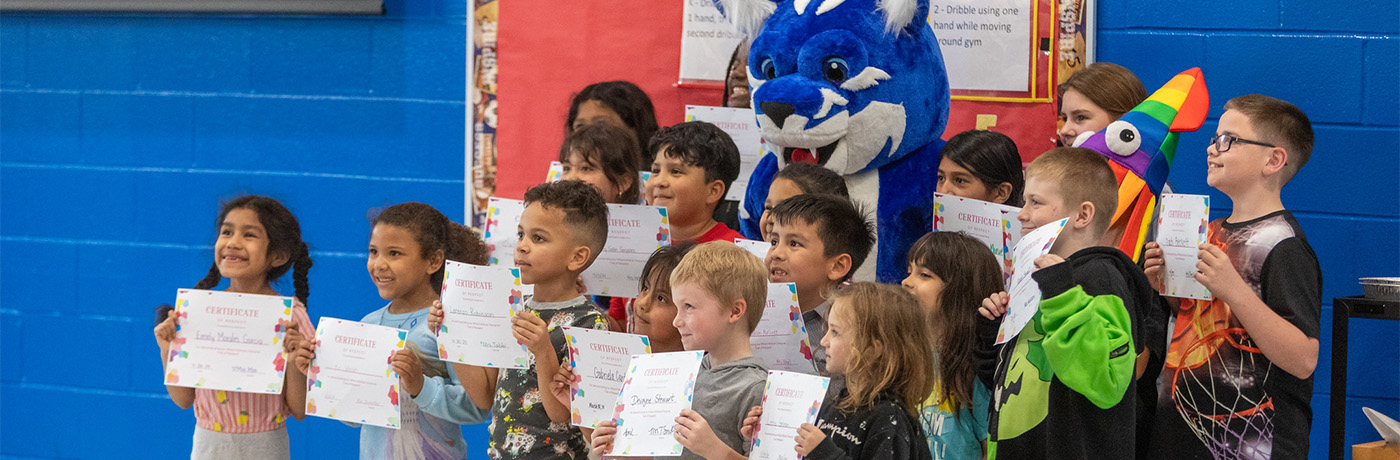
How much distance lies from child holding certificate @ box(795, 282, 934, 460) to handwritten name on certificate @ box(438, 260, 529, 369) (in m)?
0.64

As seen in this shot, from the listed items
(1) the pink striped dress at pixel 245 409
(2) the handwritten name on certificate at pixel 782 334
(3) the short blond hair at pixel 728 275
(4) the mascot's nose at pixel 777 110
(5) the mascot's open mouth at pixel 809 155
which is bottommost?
(1) the pink striped dress at pixel 245 409

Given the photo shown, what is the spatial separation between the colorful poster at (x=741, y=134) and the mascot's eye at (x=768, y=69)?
0.37m

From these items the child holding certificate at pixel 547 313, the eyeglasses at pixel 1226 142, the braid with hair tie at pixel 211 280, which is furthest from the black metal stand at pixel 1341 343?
the braid with hair tie at pixel 211 280

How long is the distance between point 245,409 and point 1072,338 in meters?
1.67

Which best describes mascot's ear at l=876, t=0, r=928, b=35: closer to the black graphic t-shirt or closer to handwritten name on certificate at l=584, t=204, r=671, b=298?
handwritten name on certificate at l=584, t=204, r=671, b=298

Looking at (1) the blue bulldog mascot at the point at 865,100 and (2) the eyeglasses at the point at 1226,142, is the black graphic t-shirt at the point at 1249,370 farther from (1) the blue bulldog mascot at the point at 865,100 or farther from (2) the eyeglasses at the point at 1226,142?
(1) the blue bulldog mascot at the point at 865,100

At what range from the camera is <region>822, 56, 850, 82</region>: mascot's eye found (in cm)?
248

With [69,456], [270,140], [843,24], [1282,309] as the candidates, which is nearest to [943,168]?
[843,24]

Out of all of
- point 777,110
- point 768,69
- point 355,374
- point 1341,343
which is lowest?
point 355,374

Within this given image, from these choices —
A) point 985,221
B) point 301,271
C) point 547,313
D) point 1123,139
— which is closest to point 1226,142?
point 1123,139

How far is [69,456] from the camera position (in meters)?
3.81

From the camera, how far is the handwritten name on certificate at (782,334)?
209cm

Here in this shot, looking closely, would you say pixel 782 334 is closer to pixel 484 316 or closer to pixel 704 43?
pixel 484 316

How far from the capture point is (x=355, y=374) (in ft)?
7.53
